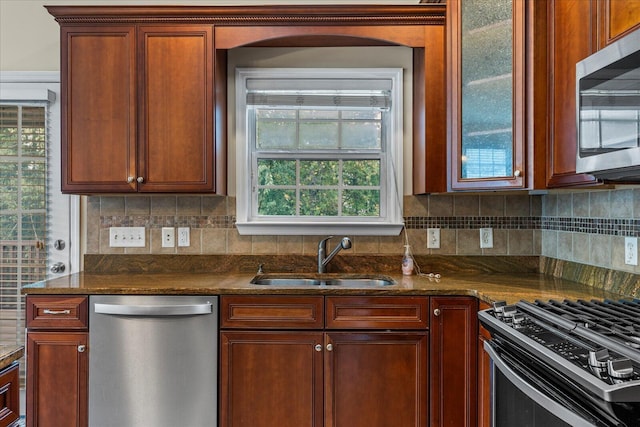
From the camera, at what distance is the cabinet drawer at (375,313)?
86.7 inches

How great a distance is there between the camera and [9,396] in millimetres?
1198

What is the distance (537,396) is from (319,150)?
190 cm

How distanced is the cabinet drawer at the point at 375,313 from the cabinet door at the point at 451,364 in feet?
0.26

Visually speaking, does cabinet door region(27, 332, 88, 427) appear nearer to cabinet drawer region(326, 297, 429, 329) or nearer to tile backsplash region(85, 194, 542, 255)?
tile backsplash region(85, 194, 542, 255)

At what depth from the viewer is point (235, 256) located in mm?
2789

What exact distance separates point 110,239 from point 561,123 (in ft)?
8.03

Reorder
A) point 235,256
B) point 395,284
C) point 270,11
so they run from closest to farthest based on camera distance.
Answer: point 395,284, point 270,11, point 235,256

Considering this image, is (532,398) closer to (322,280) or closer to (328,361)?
(328,361)

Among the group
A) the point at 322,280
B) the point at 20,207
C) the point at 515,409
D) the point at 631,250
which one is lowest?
the point at 515,409

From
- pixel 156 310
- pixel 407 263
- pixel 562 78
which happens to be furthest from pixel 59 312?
pixel 562 78

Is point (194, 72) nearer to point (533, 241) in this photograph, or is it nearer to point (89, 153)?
point (89, 153)

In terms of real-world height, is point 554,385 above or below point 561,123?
below

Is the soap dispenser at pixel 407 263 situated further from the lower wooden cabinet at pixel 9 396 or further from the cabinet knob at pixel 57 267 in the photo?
the cabinet knob at pixel 57 267

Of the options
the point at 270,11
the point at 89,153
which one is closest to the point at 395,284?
the point at 270,11
